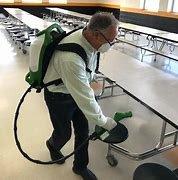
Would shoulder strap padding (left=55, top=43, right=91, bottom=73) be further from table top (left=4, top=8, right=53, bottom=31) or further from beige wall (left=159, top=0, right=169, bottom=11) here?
beige wall (left=159, top=0, right=169, bottom=11)

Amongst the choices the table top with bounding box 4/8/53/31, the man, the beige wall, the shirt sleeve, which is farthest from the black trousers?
the beige wall

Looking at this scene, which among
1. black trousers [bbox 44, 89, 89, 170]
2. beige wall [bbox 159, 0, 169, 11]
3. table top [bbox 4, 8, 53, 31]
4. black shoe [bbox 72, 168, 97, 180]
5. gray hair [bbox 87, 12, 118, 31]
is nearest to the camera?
gray hair [bbox 87, 12, 118, 31]

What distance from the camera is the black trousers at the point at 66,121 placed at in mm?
1691

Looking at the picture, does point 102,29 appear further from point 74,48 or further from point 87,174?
point 87,174

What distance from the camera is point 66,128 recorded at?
5.95 ft

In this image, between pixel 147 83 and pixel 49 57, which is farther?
pixel 147 83

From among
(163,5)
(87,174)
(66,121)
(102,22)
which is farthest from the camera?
(163,5)

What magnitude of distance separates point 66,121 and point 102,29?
71cm

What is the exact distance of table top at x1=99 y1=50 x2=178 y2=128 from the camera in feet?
→ 5.81

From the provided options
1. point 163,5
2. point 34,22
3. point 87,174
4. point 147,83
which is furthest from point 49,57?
point 163,5

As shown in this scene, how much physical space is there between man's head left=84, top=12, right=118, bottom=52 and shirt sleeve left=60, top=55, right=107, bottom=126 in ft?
0.46

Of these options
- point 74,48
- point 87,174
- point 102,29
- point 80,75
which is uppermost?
point 102,29

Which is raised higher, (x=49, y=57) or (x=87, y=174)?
(x=49, y=57)

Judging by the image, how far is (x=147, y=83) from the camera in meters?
2.26
